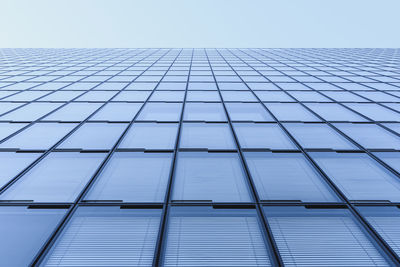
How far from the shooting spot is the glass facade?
436 centimetres

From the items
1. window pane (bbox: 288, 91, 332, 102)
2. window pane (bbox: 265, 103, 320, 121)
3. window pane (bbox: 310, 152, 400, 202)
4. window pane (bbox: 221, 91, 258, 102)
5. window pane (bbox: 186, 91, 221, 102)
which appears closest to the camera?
window pane (bbox: 310, 152, 400, 202)

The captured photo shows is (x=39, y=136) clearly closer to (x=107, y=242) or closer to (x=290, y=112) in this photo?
(x=107, y=242)

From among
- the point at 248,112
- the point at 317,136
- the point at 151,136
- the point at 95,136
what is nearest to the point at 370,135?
the point at 317,136

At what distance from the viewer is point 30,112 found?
10.8m

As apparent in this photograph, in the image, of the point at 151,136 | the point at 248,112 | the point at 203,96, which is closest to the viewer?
the point at 151,136

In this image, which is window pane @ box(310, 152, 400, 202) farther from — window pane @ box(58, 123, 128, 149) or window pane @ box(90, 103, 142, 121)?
window pane @ box(90, 103, 142, 121)

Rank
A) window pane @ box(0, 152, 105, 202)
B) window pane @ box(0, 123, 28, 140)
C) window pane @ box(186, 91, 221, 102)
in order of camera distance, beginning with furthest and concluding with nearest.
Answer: window pane @ box(186, 91, 221, 102)
window pane @ box(0, 123, 28, 140)
window pane @ box(0, 152, 105, 202)

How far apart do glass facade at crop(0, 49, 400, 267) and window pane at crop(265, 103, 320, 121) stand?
0.16 feet

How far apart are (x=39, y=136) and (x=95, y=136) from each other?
1888mm

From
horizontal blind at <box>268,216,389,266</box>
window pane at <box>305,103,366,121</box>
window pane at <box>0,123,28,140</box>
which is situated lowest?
horizontal blind at <box>268,216,389,266</box>

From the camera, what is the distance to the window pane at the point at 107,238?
414 centimetres

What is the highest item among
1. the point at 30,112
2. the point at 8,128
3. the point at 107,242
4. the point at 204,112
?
the point at 30,112

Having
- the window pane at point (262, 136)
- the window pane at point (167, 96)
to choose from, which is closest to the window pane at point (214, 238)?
the window pane at point (262, 136)

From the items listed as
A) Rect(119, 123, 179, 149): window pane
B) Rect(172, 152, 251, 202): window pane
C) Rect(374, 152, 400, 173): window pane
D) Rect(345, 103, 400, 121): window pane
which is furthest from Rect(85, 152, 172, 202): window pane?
Rect(345, 103, 400, 121): window pane
